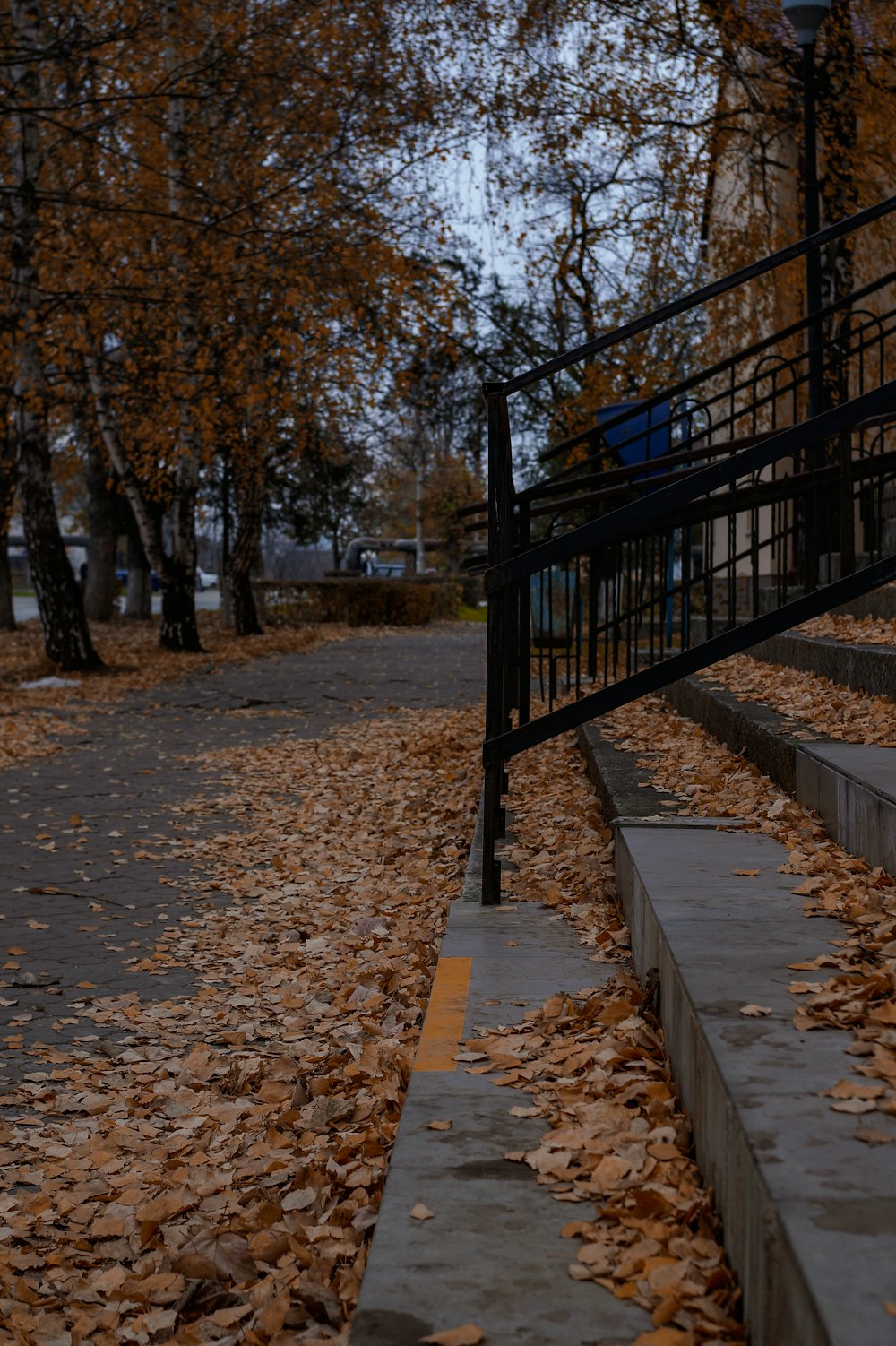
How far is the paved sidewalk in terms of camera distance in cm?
466

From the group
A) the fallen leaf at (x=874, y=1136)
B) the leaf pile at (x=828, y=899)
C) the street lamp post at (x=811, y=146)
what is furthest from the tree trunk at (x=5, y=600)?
the fallen leaf at (x=874, y=1136)

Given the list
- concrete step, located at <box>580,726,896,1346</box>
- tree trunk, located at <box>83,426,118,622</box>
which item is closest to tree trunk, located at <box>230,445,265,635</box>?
tree trunk, located at <box>83,426,118,622</box>

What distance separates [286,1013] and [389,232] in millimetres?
14879

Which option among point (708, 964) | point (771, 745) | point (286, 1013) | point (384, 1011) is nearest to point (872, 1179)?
point (708, 964)

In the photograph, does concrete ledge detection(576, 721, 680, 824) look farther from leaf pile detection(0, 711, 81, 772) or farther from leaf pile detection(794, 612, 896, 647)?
leaf pile detection(0, 711, 81, 772)

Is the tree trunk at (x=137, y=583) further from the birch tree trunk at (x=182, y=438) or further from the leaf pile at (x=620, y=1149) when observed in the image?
the leaf pile at (x=620, y=1149)

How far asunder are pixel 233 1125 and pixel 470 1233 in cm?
130

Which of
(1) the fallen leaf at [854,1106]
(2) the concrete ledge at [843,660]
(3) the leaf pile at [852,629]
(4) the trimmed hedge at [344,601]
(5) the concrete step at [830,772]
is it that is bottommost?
(1) the fallen leaf at [854,1106]

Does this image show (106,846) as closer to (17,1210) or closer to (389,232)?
(17,1210)

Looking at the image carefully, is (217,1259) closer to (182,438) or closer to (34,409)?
(34,409)

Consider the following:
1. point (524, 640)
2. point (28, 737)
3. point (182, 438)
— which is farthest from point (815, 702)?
point (182, 438)

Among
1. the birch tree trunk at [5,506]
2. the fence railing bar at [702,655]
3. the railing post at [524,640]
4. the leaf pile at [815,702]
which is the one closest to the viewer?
the fence railing bar at [702,655]

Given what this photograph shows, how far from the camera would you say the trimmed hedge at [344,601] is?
30.7 meters

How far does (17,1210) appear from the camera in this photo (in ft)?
9.87
